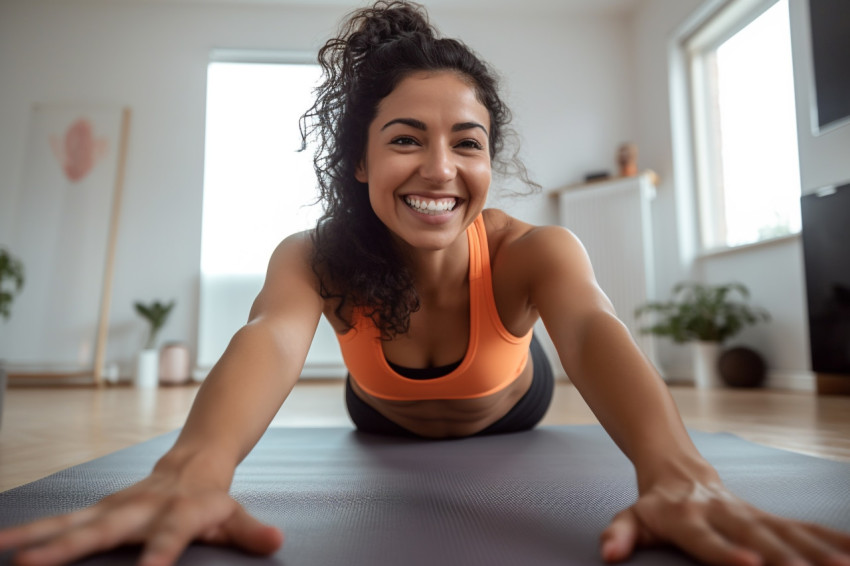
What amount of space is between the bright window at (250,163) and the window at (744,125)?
112 inches

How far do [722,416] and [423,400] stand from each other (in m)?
1.32

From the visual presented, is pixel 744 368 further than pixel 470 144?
Yes

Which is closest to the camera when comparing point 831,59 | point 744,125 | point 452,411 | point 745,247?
point 452,411

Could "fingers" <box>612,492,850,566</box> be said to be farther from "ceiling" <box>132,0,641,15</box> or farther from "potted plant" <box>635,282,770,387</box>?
"ceiling" <box>132,0,641,15</box>

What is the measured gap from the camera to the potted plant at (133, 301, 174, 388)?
4.16 m

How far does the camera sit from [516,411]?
154cm

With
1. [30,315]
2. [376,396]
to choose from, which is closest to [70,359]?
[30,315]

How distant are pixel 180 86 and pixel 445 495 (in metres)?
→ 4.69

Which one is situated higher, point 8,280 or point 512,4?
point 512,4

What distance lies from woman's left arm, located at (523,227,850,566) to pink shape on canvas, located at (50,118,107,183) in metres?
4.49

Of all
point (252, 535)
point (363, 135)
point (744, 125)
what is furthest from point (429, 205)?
point (744, 125)

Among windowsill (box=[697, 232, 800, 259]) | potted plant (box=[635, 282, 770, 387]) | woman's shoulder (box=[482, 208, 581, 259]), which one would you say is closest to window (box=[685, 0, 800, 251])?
windowsill (box=[697, 232, 800, 259])

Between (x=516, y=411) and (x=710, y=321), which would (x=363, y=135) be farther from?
(x=710, y=321)

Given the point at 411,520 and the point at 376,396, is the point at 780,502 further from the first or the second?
the point at 376,396
